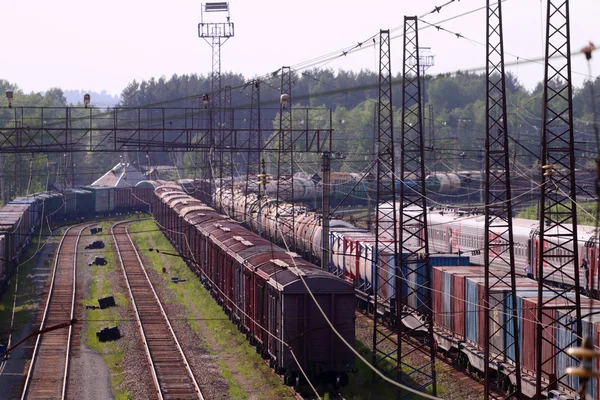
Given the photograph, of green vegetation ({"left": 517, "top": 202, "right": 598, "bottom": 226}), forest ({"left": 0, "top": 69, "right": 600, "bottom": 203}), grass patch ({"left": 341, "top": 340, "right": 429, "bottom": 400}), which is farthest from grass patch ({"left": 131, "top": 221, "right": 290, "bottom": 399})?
forest ({"left": 0, "top": 69, "right": 600, "bottom": 203})

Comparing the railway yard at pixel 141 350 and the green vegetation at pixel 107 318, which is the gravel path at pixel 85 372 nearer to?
the railway yard at pixel 141 350

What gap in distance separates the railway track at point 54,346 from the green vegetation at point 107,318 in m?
0.77

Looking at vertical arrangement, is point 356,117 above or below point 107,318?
above

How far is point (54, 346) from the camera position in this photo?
92.4 ft

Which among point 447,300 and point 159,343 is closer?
point 447,300

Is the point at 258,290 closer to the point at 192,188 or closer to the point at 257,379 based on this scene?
the point at 257,379

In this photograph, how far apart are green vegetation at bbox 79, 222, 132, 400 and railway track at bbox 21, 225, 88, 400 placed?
2.54 feet

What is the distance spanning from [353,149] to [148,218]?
49231 millimetres

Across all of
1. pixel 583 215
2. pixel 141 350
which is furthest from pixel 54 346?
pixel 583 215

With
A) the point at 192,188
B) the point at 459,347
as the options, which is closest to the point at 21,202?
the point at 192,188

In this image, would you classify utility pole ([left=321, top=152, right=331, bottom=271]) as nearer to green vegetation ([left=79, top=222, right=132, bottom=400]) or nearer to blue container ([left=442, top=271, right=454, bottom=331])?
blue container ([left=442, top=271, right=454, bottom=331])

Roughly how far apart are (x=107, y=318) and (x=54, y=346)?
4.99 meters

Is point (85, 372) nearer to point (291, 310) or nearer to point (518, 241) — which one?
point (291, 310)

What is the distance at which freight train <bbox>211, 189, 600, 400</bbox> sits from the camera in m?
18.6
